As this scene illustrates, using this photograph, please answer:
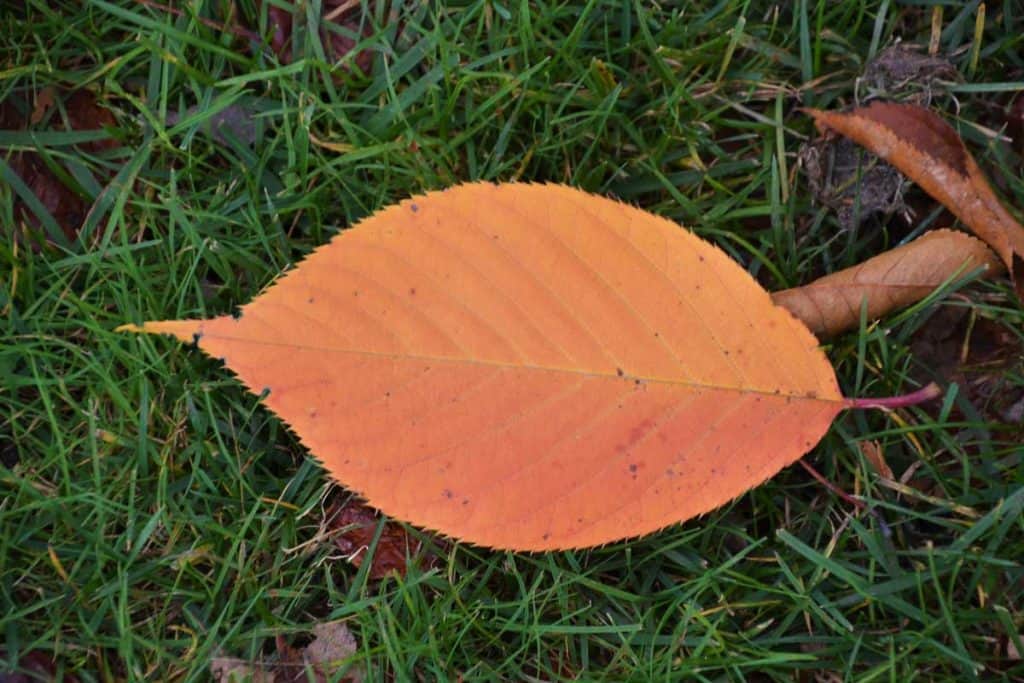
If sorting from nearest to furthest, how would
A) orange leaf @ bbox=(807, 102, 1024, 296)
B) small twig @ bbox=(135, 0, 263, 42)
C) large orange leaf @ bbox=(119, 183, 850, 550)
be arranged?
1. large orange leaf @ bbox=(119, 183, 850, 550)
2. orange leaf @ bbox=(807, 102, 1024, 296)
3. small twig @ bbox=(135, 0, 263, 42)

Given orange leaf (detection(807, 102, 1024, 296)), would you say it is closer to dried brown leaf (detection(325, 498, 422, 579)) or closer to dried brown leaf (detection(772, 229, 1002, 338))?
dried brown leaf (detection(772, 229, 1002, 338))

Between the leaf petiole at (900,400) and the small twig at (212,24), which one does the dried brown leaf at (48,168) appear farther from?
the leaf petiole at (900,400)

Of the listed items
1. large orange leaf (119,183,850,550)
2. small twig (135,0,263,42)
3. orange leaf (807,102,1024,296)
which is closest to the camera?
large orange leaf (119,183,850,550)

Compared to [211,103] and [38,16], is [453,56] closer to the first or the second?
[211,103]

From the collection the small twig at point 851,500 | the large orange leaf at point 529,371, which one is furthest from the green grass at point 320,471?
the large orange leaf at point 529,371

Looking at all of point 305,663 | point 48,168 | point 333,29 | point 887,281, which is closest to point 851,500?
point 887,281

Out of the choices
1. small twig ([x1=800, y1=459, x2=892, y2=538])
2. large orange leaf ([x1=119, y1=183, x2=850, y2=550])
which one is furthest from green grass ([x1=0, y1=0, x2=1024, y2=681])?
large orange leaf ([x1=119, y1=183, x2=850, y2=550])
